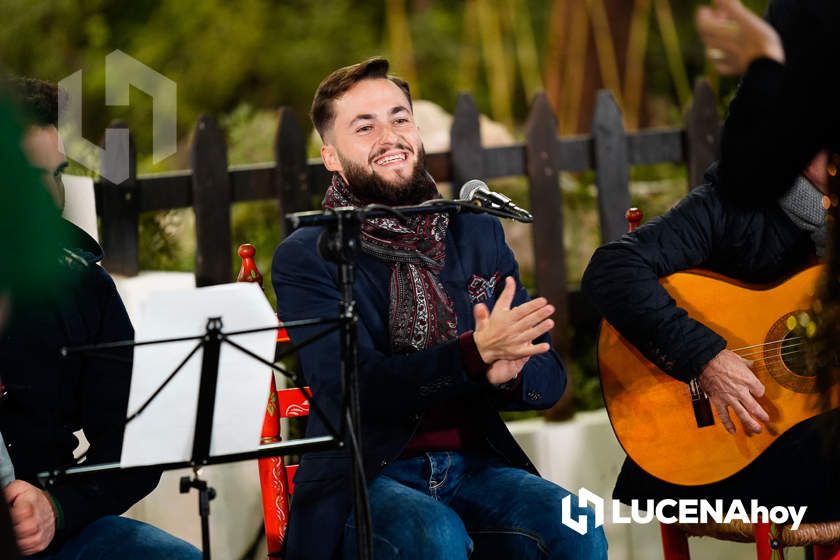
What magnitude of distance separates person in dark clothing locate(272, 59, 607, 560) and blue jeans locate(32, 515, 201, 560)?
0.30 meters

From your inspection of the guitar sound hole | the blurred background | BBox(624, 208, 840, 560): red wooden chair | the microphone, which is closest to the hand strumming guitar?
the guitar sound hole

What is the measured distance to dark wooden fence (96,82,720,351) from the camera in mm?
4348

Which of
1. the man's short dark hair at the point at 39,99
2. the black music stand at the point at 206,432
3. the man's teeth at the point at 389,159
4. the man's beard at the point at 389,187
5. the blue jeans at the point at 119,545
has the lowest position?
the blue jeans at the point at 119,545

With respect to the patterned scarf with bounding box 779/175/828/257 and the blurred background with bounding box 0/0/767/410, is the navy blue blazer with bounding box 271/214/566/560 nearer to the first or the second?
the patterned scarf with bounding box 779/175/828/257

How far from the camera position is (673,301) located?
324 cm

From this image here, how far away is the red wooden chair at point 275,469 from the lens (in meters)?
3.06

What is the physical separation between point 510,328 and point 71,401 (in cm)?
112

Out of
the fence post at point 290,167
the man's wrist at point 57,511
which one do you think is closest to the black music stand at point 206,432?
the man's wrist at point 57,511

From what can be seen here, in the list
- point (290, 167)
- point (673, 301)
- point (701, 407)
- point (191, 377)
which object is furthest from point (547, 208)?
point (191, 377)

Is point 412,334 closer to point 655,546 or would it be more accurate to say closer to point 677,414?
point 677,414

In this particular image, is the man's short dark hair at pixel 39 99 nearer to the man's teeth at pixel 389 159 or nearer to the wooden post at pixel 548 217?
the man's teeth at pixel 389 159

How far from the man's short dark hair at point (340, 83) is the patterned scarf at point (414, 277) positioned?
29cm

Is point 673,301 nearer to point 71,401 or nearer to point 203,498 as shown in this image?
point 203,498

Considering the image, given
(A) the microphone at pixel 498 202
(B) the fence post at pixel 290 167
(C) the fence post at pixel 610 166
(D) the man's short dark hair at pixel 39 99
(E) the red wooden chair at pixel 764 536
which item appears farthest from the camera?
(C) the fence post at pixel 610 166
